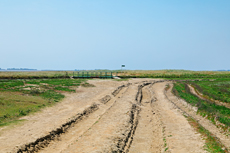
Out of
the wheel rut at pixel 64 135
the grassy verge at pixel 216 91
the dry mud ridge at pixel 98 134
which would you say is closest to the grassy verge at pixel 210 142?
the dry mud ridge at pixel 98 134

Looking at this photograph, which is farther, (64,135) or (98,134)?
(64,135)

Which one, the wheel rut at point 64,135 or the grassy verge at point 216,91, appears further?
the grassy verge at point 216,91

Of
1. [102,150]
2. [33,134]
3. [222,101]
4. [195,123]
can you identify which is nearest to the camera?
[102,150]

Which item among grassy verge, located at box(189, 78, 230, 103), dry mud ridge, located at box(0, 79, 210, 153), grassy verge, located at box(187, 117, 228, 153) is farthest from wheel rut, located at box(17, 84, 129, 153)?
grassy verge, located at box(189, 78, 230, 103)

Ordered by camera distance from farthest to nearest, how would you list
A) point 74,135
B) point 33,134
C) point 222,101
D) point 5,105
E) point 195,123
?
point 222,101, point 5,105, point 195,123, point 74,135, point 33,134

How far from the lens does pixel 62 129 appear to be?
43.2 ft

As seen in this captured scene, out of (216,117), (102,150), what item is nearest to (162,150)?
(102,150)

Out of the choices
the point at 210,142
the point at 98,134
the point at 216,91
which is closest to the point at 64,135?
the point at 98,134

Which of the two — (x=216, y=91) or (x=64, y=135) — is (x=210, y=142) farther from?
(x=216, y=91)

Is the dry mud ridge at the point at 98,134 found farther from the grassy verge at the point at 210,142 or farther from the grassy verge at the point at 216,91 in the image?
the grassy verge at the point at 216,91

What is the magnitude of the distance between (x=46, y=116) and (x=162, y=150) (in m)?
9.04

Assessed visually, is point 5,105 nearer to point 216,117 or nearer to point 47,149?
point 47,149

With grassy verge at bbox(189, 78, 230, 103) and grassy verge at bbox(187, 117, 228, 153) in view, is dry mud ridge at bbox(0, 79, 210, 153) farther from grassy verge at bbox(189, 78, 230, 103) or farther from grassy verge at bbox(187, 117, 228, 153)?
grassy verge at bbox(189, 78, 230, 103)

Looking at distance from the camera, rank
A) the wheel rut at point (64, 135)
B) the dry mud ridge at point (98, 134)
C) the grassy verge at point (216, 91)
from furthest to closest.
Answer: the grassy verge at point (216, 91) → the dry mud ridge at point (98, 134) → the wheel rut at point (64, 135)
